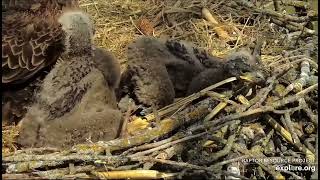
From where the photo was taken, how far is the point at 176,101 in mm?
4062

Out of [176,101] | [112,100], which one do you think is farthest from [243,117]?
[112,100]

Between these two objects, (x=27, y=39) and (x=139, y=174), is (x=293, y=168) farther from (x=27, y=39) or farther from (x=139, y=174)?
(x=27, y=39)

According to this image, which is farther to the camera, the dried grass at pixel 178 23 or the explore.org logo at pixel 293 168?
the dried grass at pixel 178 23

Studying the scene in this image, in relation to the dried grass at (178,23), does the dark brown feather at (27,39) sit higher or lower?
lower

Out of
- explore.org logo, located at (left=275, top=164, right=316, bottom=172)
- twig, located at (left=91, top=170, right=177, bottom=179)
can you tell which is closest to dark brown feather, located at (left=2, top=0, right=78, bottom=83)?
twig, located at (left=91, top=170, right=177, bottom=179)

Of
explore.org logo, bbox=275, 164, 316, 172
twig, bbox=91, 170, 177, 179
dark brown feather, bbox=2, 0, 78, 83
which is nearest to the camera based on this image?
twig, bbox=91, 170, 177, 179

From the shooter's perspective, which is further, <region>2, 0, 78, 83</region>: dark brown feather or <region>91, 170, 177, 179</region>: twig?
<region>2, 0, 78, 83</region>: dark brown feather

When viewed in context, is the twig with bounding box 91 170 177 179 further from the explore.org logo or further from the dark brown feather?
the dark brown feather

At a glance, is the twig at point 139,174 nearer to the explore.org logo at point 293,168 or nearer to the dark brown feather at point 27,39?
the explore.org logo at point 293,168

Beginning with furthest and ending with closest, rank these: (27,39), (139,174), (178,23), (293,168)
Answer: (178,23) → (27,39) → (293,168) → (139,174)

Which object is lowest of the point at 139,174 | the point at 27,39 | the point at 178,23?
the point at 139,174

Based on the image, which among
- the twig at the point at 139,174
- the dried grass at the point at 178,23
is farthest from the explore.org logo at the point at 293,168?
the dried grass at the point at 178,23

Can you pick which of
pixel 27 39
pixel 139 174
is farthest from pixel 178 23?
pixel 139 174

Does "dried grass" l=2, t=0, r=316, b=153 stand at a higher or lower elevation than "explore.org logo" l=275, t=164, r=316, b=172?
higher
